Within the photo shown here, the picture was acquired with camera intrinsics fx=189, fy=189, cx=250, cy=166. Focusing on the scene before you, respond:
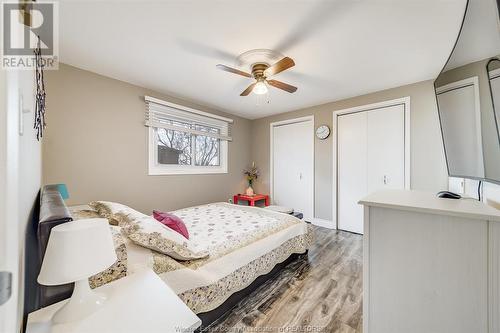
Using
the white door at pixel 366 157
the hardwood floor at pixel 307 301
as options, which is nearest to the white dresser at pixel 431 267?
the hardwood floor at pixel 307 301

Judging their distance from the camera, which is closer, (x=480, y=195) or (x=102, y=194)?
(x=480, y=195)

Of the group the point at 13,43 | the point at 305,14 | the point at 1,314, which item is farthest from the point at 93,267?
the point at 305,14

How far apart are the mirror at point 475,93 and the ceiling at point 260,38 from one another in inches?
20.9

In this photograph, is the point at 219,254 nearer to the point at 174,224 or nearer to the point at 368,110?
the point at 174,224

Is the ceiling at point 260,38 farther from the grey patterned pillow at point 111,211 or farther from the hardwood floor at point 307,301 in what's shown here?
the hardwood floor at point 307,301

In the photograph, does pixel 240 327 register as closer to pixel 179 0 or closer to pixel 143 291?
pixel 143 291

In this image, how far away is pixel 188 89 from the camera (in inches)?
113

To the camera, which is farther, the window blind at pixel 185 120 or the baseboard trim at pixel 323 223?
the baseboard trim at pixel 323 223

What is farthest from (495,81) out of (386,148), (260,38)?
(386,148)

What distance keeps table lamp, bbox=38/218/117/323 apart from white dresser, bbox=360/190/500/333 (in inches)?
46.7

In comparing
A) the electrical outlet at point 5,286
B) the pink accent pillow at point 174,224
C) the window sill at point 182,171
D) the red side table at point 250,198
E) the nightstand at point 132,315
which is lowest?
the red side table at point 250,198

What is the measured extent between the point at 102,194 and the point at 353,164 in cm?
384

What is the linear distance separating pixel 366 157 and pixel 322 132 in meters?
0.87

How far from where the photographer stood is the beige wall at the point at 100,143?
2129mm
